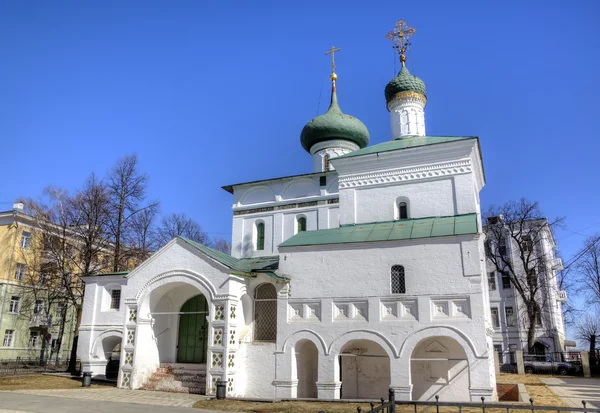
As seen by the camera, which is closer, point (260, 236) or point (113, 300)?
point (113, 300)

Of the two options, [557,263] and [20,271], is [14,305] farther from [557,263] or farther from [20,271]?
[557,263]

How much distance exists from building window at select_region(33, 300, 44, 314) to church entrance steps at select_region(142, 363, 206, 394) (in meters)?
16.0

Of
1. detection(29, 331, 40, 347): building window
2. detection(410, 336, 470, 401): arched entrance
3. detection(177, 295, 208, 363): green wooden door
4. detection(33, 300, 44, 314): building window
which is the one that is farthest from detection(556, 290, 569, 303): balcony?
detection(29, 331, 40, 347): building window

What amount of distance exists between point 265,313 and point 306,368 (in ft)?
6.63

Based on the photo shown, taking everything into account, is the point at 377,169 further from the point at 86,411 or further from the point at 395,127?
the point at 86,411

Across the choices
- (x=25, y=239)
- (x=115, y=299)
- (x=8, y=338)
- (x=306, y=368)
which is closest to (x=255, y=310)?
(x=306, y=368)

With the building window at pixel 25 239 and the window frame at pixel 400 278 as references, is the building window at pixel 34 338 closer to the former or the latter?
the building window at pixel 25 239

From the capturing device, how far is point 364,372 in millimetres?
14430

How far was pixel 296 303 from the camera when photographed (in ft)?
47.4

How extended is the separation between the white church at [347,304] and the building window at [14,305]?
39.7ft

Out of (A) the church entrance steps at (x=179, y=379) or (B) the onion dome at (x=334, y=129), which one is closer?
(A) the church entrance steps at (x=179, y=379)

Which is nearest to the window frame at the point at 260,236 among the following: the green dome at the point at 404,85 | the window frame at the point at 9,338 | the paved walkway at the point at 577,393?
the green dome at the point at 404,85

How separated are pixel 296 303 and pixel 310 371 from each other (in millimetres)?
2283

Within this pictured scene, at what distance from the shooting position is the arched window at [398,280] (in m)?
13.6
